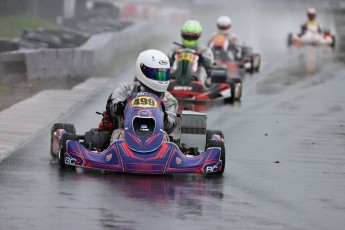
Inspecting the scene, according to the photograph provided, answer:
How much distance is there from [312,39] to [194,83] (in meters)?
16.7

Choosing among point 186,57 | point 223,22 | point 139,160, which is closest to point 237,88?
point 186,57

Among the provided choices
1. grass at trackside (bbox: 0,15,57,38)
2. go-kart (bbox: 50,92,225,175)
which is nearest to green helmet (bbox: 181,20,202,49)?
grass at trackside (bbox: 0,15,57,38)

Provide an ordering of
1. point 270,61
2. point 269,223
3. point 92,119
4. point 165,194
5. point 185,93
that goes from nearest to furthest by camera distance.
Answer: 1. point 269,223
2. point 165,194
3. point 92,119
4. point 185,93
5. point 270,61

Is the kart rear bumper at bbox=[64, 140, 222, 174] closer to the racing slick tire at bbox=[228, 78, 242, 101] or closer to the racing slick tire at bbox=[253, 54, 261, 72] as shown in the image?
the racing slick tire at bbox=[228, 78, 242, 101]

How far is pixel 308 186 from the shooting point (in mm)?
11352

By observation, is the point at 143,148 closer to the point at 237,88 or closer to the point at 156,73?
the point at 156,73

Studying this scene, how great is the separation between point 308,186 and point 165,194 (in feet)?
5.53

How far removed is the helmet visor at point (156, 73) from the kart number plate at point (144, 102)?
0.43 metres

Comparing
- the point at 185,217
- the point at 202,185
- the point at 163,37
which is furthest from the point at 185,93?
the point at 163,37

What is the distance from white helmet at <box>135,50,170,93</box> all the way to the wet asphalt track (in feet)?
3.77

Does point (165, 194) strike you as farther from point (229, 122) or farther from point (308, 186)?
point (229, 122)

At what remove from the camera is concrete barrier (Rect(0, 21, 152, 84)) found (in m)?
20.7

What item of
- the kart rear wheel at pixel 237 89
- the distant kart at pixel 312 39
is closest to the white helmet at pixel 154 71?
the kart rear wheel at pixel 237 89

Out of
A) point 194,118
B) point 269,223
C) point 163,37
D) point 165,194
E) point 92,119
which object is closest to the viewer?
point 269,223
